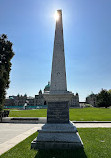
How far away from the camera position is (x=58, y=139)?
5.75m

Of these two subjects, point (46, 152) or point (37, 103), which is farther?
point (37, 103)

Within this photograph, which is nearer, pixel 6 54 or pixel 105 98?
pixel 6 54

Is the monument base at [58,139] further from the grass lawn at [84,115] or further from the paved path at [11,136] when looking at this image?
the grass lawn at [84,115]

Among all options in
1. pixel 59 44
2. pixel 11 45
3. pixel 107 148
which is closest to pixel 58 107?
pixel 107 148

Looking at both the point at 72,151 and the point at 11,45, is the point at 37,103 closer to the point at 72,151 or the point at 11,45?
the point at 11,45

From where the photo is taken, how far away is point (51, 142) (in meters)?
5.73

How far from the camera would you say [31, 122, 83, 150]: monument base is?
5.68 m

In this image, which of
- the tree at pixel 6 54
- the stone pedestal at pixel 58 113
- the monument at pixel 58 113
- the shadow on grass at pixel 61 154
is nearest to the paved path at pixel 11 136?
the monument at pixel 58 113

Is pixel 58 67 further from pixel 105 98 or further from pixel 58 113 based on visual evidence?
pixel 105 98

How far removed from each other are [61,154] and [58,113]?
2.03 metres

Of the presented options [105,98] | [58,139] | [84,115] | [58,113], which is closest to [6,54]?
[58,113]

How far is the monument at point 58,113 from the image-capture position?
5730mm

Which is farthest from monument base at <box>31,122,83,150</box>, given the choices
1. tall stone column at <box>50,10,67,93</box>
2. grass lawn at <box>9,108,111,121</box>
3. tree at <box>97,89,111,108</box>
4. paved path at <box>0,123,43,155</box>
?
tree at <box>97,89,111,108</box>

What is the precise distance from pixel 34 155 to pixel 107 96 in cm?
5754
